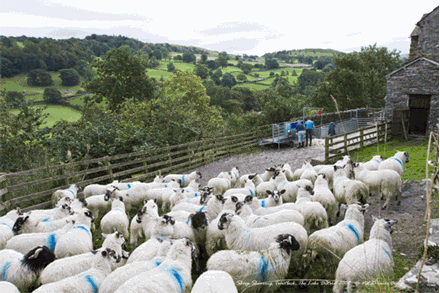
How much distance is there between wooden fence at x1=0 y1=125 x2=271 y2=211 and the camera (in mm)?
8680

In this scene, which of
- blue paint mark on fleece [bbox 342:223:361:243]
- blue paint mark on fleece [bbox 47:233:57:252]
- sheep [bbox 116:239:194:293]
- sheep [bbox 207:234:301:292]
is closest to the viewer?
sheep [bbox 116:239:194:293]

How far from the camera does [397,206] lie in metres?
8.09

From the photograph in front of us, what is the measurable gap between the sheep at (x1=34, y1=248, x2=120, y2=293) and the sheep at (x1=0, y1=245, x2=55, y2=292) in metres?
1.02

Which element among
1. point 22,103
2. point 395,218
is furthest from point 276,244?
point 22,103

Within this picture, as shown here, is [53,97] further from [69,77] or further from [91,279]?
[91,279]

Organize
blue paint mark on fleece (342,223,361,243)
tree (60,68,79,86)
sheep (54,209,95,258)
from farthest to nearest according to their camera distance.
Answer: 1. tree (60,68,79,86)
2. sheep (54,209,95,258)
3. blue paint mark on fleece (342,223,361,243)

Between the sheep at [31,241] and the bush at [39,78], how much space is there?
51972 millimetres

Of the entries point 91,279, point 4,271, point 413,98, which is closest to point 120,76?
point 413,98

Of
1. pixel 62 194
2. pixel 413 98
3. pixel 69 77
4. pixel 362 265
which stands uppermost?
pixel 69 77

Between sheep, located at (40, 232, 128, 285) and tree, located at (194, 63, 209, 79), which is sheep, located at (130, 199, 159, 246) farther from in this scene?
tree, located at (194, 63, 209, 79)

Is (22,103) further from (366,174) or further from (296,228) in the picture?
(366,174)

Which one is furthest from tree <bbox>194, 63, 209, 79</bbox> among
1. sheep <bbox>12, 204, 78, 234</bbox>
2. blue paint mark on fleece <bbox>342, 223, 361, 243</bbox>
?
blue paint mark on fleece <bbox>342, 223, 361, 243</bbox>

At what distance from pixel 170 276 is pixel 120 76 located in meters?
31.0

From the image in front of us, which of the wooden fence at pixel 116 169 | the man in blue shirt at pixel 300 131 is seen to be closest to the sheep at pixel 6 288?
the wooden fence at pixel 116 169
